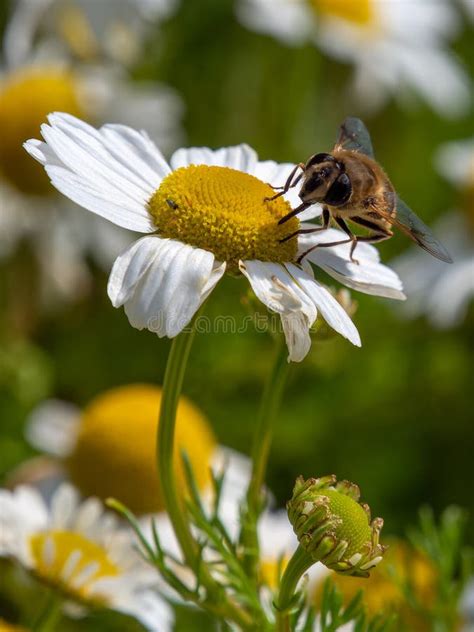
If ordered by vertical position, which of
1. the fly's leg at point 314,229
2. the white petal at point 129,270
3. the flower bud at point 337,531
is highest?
the fly's leg at point 314,229

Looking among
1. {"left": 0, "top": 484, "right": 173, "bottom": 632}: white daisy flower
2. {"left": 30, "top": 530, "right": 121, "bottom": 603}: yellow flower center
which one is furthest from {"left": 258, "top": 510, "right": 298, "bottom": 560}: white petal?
{"left": 30, "top": 530, "right": 121, "bottom": 603}: yellow flower center

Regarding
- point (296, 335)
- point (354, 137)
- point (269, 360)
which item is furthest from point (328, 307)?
point (269, 360)

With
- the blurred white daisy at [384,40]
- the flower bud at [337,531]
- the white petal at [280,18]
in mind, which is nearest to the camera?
the flower bud at [337,531]

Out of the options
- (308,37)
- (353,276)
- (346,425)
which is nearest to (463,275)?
(346,425)

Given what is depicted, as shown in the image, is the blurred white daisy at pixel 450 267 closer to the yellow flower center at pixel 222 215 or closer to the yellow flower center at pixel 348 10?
the yellow flower center at pixel 348 10

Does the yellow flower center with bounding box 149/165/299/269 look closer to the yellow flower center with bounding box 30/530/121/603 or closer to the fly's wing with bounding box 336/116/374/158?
the fly's wing with bounding box 336/116/374/158

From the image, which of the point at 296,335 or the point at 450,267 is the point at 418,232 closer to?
the point at 296,335

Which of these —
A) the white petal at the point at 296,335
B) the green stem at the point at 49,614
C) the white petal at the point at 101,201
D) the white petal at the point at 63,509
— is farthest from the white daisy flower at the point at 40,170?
the white petal at the point at 296,335
